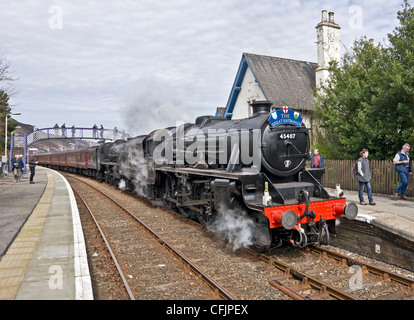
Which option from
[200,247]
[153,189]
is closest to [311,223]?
[200,247]

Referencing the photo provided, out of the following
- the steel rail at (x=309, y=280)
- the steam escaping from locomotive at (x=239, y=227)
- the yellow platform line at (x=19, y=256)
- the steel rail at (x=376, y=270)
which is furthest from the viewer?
the steam escaping from locomotive at (x=239, y=227)

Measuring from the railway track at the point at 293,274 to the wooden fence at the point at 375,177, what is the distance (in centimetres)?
453

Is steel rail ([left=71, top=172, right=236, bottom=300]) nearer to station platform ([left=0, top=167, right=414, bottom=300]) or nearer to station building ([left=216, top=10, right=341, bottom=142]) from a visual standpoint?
station platform ([left=0, top=167, right=414, bottom=300])

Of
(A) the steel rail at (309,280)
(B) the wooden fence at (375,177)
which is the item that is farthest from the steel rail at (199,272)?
(B) the wooden fence at (375,177)

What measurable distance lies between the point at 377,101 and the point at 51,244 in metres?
11.4

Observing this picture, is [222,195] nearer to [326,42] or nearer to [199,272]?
[199,272]

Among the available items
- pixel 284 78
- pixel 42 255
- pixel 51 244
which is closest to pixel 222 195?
pixel 42 255

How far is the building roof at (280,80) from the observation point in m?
19.2

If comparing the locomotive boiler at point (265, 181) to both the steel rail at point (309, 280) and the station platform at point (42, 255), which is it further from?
the station platform at point (42, 255)

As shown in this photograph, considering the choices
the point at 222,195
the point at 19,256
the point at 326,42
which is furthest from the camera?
the point at 326,42

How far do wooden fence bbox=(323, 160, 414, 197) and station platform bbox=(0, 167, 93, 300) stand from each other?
7815 mm

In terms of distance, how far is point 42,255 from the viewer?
19.7ft
